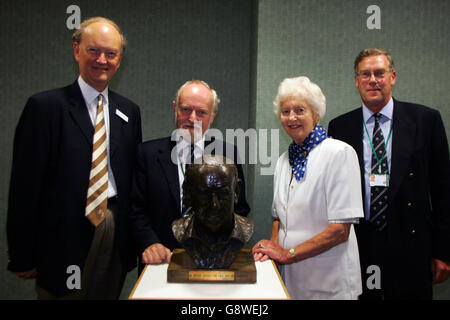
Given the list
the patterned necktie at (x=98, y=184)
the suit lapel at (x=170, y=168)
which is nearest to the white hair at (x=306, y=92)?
the suit lapel at (x=170, y=168)

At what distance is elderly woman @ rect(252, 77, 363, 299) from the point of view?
6.38 feet

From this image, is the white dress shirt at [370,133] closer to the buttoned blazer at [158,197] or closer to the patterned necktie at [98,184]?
the buttoned blazer at [158,197]

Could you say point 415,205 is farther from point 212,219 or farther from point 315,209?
point 212,219

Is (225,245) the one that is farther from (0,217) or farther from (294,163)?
(0,217)

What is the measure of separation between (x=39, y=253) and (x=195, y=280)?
0.98 metres

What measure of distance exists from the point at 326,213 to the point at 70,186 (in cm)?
151

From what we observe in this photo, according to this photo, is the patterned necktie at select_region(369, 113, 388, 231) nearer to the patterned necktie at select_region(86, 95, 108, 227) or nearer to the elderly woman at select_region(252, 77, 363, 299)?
the elderly woman at select_region(252, 77, 363, 299)

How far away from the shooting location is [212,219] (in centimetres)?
172

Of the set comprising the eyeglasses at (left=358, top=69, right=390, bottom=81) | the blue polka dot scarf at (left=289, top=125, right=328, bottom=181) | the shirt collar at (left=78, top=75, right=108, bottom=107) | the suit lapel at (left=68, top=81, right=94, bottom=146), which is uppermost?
the eyeglasses at (left=358, top=69, right=390, bottom=81)

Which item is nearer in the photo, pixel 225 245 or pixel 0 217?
pixel 225 245

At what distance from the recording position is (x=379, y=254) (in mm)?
2312

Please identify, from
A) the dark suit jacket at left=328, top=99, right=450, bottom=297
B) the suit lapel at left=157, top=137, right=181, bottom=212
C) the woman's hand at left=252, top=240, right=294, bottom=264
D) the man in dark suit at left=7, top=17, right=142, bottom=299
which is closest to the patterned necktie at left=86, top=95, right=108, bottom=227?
the man in dark suit at left=7, top=17, right=142, bottom=299

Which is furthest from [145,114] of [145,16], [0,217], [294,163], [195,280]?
[195,280]

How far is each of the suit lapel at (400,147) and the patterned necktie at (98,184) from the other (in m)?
1.85
